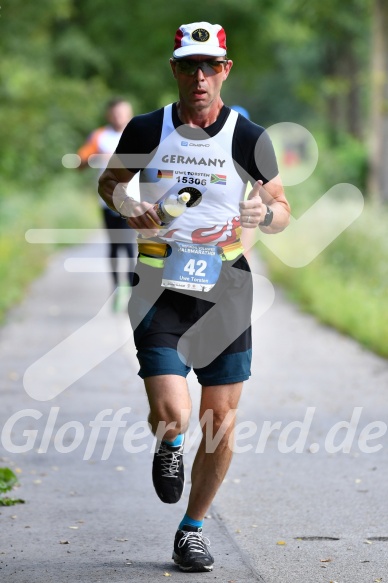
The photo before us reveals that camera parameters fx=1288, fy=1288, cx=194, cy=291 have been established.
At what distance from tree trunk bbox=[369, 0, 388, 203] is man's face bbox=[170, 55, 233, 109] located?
1647 cm

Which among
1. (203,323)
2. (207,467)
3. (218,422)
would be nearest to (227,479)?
(207,467)

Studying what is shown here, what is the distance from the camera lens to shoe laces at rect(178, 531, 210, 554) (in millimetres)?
5172

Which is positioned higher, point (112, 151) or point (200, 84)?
point (112, 151)

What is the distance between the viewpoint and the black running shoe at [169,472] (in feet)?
17.0

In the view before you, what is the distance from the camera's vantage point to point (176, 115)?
517cm

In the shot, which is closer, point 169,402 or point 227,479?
point 169,402

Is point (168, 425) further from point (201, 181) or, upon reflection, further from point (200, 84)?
point (200, 84)

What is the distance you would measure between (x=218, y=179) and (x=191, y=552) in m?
1.49

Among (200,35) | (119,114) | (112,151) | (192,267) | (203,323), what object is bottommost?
(203,323)

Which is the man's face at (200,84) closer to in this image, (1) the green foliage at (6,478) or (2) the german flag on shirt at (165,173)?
(2) the german flag on shirt at (165,173)

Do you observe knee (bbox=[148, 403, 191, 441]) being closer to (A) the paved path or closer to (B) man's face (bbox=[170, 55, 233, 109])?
(A) the paved path

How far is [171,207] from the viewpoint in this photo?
16.3ft

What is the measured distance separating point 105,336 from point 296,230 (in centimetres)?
859

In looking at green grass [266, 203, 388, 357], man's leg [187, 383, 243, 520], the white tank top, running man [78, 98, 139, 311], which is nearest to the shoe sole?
man's leg [187, 383, 243, 520]
